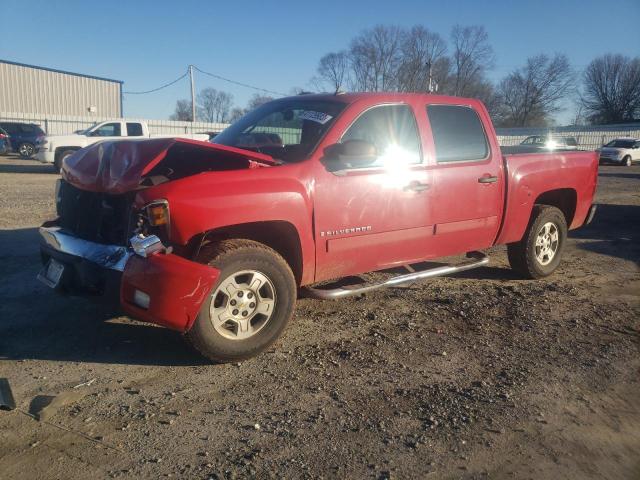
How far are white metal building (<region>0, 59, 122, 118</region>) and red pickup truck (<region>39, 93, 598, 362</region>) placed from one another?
40231 millimetres

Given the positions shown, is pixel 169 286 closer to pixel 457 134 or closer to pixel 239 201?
pixel 239 201

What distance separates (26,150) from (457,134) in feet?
91.2

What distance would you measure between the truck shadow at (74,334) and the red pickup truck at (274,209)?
0.46 m

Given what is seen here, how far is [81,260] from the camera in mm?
3672

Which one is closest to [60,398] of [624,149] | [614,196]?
[614,196]

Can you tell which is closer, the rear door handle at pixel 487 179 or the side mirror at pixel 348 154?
the side mirror at pixel 348 154

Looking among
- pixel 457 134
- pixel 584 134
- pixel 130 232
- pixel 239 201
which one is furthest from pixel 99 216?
pixel 584 134

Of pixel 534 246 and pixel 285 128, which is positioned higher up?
pixel 285 128

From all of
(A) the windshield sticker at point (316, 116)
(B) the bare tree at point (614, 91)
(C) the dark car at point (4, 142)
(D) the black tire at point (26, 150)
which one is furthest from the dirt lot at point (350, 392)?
(B) the bare tree at point (614, 91)

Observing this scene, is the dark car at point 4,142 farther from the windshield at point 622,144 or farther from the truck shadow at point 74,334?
the windshield at point 622,144

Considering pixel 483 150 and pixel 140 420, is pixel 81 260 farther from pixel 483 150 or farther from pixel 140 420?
pixel 483 150

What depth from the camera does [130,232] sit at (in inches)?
141

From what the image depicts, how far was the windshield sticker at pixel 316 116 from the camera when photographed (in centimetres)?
436

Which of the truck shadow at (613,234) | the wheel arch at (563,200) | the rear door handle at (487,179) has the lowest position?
the truck shadow at (613,234)
